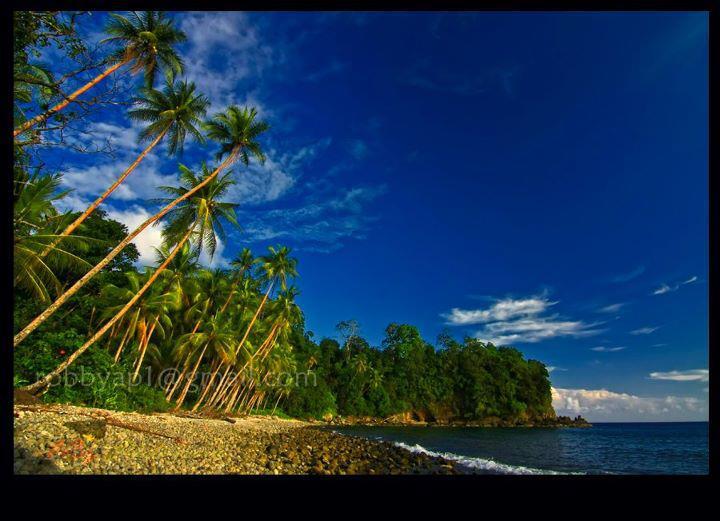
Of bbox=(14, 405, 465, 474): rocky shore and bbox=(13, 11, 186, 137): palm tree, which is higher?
bbox=(13, 11, 186, 137): palm tree

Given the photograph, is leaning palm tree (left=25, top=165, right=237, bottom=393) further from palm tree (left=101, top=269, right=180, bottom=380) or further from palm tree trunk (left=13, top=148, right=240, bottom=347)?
palm tree (left=101, top=269, right=180, bottom=380)

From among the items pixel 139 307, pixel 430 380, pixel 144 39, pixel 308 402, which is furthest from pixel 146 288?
pixel 430 380

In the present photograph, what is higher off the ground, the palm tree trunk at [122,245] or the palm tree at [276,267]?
the palm tree at [276,267]

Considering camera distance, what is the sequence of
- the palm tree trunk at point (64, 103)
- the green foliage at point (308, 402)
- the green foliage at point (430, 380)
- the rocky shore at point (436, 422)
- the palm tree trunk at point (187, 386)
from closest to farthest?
the palm tree trunk at point (64, 103) < the palm tree trunk at point (187, 386) < the green foliage at point (308, 402) < the rocky shore at point (436, 422) < the green foliage at point (430, 380)

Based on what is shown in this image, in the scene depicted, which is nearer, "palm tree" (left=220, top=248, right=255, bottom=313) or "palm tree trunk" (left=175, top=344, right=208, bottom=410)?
"palm tree trunk" (left=175, top=344, right=208, bottom=410)

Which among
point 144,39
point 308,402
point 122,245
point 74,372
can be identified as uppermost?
point 144,39

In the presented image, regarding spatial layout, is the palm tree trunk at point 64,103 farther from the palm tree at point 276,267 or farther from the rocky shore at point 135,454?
the palm tree at point 276,267

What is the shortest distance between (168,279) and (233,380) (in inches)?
483

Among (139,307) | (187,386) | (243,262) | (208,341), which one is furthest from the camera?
(243,262)

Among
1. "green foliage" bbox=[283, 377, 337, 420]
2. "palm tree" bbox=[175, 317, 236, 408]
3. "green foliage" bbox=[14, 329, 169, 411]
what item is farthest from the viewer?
"green foliage" bbox=[283, 377, 337, 420]

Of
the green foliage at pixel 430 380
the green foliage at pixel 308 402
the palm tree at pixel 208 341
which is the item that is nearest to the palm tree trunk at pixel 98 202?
the palm tree at pixel 208 341

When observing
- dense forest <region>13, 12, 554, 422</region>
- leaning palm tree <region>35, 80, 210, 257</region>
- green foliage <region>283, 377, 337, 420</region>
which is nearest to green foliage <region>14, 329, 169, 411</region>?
dense forest <region>13, 12, 554, 422</region>

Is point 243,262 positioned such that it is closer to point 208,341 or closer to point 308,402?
point 208,341
